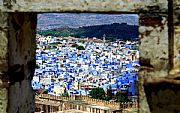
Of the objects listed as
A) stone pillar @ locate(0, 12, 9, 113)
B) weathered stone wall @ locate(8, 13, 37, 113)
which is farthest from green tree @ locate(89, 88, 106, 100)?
stone pillar @ locate(0, 12, 9, 113)

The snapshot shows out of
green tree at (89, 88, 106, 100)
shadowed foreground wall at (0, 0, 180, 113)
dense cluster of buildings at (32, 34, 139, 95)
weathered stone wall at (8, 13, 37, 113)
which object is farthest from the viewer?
dense cluster of buildings at (32, 34, 139, 95)

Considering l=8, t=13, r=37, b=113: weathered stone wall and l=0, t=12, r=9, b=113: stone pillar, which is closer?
l=0, t=12, r=9, b=113: stone pillar

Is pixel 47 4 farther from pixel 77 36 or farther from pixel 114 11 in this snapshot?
pixel 77 36

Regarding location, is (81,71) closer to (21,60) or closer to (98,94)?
(98,94)

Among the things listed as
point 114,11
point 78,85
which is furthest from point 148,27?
point 78,85

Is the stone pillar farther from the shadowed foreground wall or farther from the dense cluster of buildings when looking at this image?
the dense cluster of buildings
